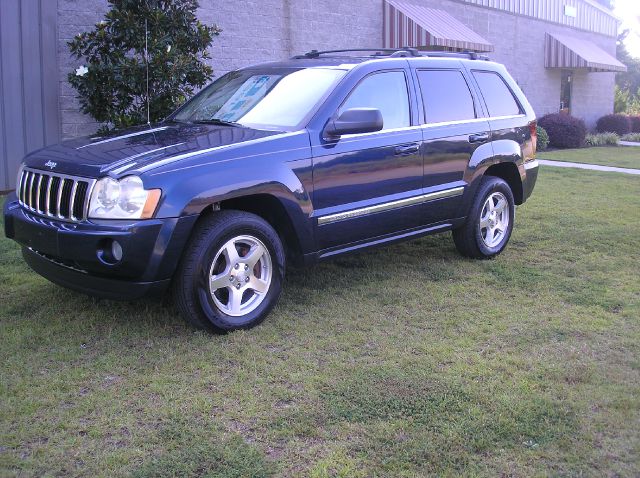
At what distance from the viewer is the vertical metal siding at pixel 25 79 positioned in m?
9.20

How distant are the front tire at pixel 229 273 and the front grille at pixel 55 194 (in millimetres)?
713

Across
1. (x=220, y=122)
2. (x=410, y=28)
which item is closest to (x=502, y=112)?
(x=220, y=122)

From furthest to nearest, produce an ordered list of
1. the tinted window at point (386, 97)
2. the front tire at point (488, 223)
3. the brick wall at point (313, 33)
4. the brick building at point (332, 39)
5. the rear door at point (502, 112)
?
the brick wall at point (313, 33) < the brick building at point (332, 39) < the rear door at point (502, 112) < the front tire at point (488, 223) < the tinted window at point (386, 97)

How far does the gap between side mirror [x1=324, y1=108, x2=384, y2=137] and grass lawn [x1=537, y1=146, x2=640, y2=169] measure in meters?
12.0

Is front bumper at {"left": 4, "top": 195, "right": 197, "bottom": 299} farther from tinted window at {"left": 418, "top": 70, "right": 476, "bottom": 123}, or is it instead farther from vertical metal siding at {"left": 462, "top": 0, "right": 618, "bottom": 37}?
vertical metal siding at {"left": 462, "top": 0, "right": 618, "bottom": 37}

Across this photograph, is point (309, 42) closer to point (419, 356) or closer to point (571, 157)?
point (571, 157)

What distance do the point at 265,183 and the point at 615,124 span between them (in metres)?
24.0

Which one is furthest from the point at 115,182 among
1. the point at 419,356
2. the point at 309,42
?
the point at 309,42

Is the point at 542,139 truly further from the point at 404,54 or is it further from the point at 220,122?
the point at 220,122

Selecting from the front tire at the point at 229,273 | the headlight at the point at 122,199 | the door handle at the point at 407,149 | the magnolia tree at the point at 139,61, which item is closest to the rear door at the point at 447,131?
the door handle at the point at 407,149

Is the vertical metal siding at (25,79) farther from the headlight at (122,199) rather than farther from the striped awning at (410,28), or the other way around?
the striped awning at (410,28)

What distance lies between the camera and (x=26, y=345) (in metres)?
4.37

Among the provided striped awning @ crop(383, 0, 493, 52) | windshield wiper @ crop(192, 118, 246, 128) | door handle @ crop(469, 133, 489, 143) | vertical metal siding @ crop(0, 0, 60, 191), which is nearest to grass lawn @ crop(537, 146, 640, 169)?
striped awning @ crop(383, 0, 493, 52)

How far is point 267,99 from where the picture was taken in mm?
5484
